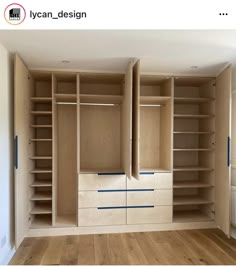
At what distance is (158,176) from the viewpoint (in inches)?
127

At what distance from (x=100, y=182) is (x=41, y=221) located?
1.02m

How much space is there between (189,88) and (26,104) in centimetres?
252

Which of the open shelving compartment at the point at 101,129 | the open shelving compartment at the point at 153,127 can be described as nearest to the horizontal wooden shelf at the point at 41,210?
the open shelving compartment at the point at 101,129

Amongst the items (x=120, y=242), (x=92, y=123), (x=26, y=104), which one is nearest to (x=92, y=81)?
(x=92, y=123)

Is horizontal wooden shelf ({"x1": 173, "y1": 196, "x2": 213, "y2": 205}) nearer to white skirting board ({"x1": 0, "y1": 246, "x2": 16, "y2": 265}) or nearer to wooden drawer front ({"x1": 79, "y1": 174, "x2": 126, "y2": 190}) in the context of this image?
wooden drawer front ({"x1": 79, "y1": 174, "x2": 126, "y2": 190})

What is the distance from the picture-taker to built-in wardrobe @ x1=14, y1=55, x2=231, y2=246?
2893mm

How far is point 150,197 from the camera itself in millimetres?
3199

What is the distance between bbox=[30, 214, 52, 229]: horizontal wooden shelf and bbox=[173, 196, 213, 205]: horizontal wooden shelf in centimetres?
179

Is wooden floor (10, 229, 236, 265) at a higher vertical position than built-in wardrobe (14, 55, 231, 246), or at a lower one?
lower

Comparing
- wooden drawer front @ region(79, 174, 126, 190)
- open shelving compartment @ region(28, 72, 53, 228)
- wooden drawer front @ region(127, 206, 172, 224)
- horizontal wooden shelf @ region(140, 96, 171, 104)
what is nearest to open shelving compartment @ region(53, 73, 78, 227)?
open shelving compartment @ region(28, 72, 53, 228)

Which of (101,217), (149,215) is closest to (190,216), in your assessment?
(149,215)

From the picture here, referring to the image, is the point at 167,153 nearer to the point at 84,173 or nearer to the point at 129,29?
the point at 84,173

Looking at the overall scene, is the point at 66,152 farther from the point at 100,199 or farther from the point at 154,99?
the point at 154,99
